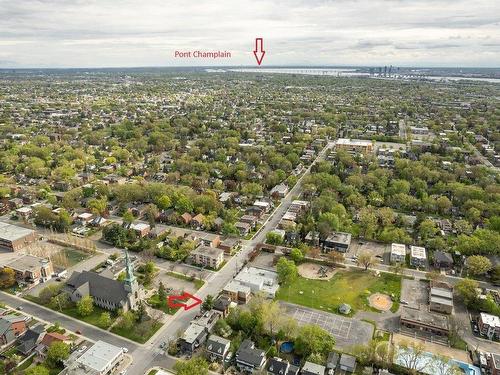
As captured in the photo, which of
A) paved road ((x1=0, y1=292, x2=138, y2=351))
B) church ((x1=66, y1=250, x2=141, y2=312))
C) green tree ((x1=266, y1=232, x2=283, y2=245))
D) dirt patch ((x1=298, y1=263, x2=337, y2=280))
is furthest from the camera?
green tree ((x1=266, y1=232, x2=283, y2=245))

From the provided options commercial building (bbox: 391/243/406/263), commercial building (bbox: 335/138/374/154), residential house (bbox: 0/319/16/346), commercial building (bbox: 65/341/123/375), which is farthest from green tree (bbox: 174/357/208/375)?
commercial building (bbox: 335/138/374/154)

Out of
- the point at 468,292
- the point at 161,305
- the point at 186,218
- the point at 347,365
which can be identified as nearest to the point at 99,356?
the point at 161,305

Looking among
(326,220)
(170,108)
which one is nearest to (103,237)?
(326,220)

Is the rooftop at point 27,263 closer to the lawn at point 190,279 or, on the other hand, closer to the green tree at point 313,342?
the lawn at point 190,279

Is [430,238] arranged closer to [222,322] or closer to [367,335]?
[367,335]

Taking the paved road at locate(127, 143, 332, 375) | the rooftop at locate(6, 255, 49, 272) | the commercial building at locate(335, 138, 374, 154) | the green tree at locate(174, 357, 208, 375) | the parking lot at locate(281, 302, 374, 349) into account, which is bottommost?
the parking lot at locate(281, 302, 374, 349)

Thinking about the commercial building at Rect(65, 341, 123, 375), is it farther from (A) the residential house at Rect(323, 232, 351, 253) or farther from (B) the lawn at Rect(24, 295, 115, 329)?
(A) the residential house at Rect(323, 232, 351, 253)
